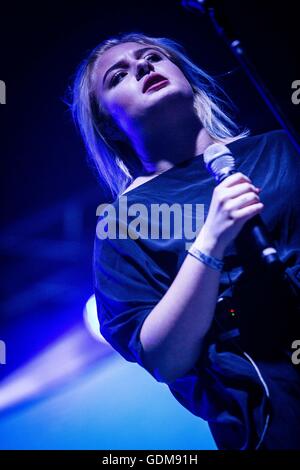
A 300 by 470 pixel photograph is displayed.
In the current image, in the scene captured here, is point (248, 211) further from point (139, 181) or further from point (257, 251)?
point (139, 181)

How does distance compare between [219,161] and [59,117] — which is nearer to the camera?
[219,161]

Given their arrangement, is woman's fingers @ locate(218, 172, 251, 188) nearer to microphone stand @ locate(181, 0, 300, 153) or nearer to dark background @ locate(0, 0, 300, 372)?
microphone stand @ locate(181, 0, 300, 153)

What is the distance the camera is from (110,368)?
1.72 metres

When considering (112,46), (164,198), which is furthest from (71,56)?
(164,198)

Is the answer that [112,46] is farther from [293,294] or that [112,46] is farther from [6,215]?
[293,294]

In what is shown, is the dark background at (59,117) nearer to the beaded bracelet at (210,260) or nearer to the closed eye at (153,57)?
the closed eye at (153,57)

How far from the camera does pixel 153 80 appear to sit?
1204 millimetres

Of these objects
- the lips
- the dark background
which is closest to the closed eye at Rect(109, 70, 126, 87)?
the lips

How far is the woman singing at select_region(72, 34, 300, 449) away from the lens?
87cm

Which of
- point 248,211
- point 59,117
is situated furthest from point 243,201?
point 59,117

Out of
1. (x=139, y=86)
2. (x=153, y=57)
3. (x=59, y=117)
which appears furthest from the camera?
(x=59, y=117)

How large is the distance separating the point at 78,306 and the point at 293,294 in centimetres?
121

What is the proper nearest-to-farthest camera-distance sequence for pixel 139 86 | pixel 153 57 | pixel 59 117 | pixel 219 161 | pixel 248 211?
pixel 248 211, pixel 219 161, pixel 139 86, pixel 153 57, pixel 59 117

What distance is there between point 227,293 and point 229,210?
9.2 inches
